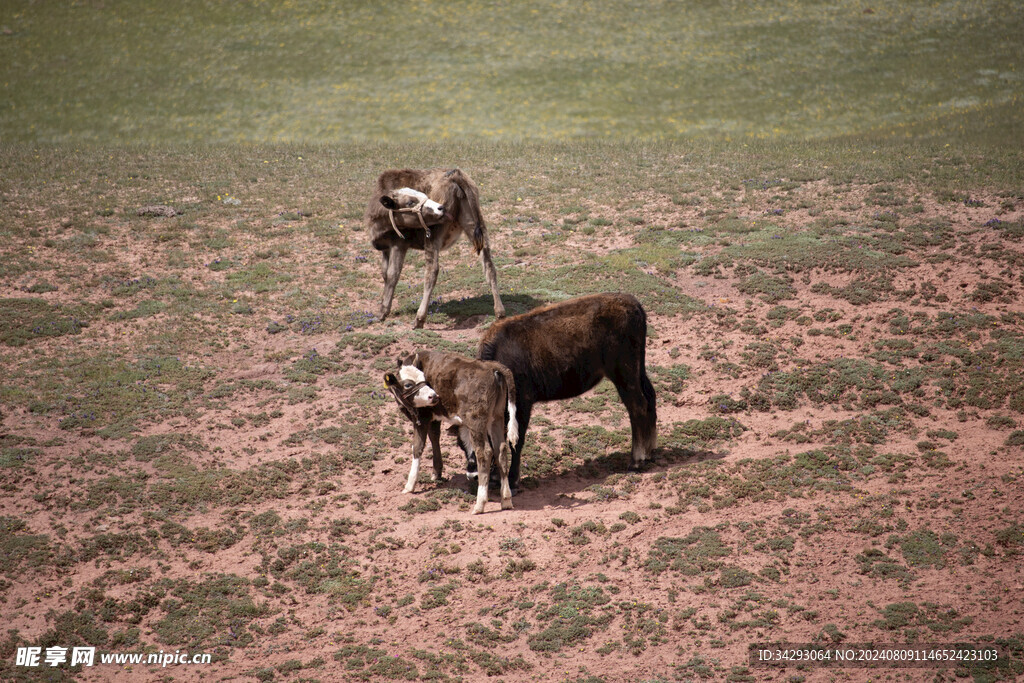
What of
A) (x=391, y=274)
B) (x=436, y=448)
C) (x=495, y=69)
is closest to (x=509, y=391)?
(x=436, y=448)

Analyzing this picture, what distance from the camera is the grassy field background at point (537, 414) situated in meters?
10.9

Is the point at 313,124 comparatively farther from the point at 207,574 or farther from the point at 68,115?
the point at 207,574

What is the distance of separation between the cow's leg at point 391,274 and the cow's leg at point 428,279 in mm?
729

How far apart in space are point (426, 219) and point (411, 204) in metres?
0.43

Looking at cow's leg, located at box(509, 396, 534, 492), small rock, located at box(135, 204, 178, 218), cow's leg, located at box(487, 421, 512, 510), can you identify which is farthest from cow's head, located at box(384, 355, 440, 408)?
small rock, located at box(135, 204, 178, 218)

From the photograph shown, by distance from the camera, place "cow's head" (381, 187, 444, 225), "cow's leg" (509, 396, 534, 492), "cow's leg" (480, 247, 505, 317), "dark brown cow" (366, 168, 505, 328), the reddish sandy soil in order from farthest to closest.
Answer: "cow's leg" (480, 247, 505, 317), "dark brown cow" (366, 168, 505, 328), "cow's head" (381, 187, 444, 225), "cow's leg" (509, 396, 534, 492), the reddish sandy soil

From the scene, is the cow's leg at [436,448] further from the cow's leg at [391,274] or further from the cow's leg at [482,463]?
the cow's leg at [391,274]

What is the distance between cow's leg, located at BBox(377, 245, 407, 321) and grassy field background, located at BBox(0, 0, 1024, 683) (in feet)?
1.51

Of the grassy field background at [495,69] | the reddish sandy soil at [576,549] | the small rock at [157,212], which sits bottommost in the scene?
the reddish sandy soil at [576,549]

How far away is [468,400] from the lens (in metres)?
12.6

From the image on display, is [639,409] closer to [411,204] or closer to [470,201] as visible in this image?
[470,201]

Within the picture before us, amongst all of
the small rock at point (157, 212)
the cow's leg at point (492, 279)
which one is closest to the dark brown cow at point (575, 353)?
the cow's leg at point (492, 279)

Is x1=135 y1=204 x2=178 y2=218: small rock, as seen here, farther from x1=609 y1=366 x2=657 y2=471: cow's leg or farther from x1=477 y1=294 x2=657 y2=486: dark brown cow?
x1=609 y1=366 x2=657 y2=471: cow's leg

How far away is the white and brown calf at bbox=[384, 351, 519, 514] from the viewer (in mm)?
12594
